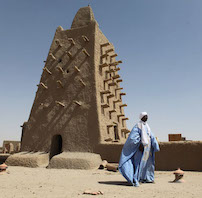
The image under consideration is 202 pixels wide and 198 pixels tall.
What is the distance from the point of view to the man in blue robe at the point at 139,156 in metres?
5.89

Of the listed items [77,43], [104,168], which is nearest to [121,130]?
[104,168]

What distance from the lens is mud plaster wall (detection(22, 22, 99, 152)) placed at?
12.3 meters

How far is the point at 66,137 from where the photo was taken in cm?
1250

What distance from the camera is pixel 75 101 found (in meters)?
12.7

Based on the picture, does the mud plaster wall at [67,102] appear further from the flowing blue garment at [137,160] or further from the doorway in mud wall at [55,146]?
the flowing blue garment at [137,160]

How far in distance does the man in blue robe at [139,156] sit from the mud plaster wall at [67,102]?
5730mm

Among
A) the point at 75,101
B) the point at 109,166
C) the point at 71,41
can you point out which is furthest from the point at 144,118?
the point at 71,41

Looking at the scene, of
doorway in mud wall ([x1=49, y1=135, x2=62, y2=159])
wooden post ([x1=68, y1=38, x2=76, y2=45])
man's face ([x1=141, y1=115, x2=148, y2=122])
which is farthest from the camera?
wooden post ([x1=68, y1=38, x2=76, y2=45])

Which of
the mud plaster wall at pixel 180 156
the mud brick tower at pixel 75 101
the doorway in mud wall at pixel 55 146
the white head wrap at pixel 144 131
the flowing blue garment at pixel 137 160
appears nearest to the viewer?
the flowing blue garment at pixel 137 160

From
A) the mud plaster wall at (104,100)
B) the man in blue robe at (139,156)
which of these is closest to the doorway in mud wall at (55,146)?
the mud plaster wall at (104,100)

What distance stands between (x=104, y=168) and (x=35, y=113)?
631 centimetres

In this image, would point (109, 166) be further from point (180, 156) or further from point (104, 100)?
point (104, 100)

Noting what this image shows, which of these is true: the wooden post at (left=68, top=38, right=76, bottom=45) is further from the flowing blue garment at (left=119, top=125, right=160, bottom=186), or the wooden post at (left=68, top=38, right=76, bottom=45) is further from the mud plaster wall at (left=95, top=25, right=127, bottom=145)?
the flowing blue garment at (left=119, top=125, right=160, bottom=186)

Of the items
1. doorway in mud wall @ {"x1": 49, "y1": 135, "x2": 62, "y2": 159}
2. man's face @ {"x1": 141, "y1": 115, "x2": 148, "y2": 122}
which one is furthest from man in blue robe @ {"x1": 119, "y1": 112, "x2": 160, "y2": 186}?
doorway in mud wall @ {"x1": 49, "y1": 135, "x2": 62, "y2": 159}
